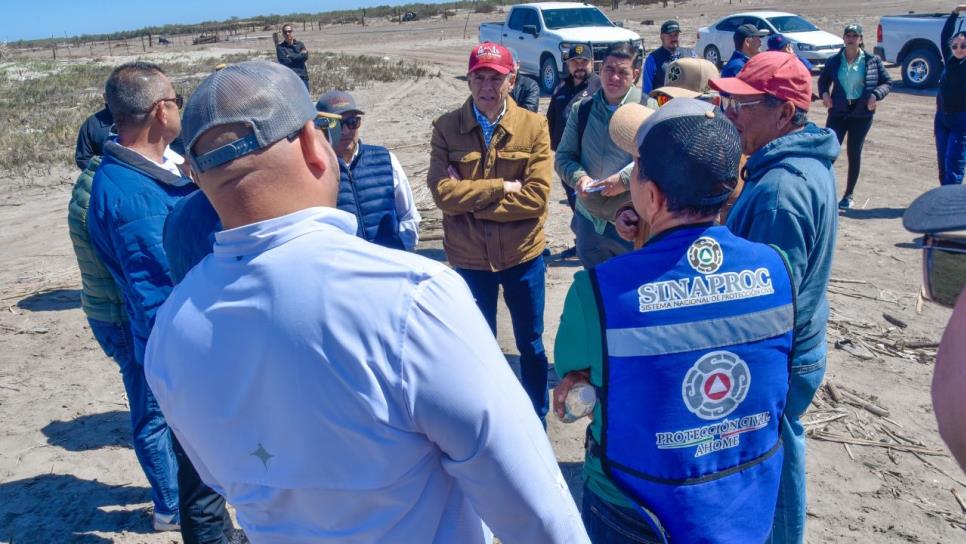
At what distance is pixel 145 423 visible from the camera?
3705 millimetres

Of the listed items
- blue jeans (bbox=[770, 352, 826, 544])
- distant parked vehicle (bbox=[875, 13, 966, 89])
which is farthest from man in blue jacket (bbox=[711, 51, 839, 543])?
distant parked vehicle (bbox=[875, 13, 966, 89])

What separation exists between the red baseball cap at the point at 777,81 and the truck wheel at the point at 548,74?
15.9 m

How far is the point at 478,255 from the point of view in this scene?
4227mm

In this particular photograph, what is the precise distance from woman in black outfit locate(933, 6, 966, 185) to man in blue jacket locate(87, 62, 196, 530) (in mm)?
7995

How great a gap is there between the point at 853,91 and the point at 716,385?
7.88 metres

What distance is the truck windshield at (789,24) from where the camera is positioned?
1841cm

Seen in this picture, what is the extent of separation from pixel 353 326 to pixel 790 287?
52.3 inches

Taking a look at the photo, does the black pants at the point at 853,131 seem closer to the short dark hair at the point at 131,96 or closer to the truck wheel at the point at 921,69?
the short dark hair at the point at 131,96

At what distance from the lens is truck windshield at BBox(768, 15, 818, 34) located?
60.4 feet

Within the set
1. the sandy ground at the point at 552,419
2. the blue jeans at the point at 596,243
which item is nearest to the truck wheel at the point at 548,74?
the sandy ground at the point at 552,419

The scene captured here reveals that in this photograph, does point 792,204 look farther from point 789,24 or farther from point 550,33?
point 789,24

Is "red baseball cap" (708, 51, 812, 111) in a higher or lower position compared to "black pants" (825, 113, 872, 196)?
higher

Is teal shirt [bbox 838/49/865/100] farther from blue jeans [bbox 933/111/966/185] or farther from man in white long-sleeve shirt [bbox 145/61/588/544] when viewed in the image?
man in white long-sleeve shirt [bbox 145/61/588/544]

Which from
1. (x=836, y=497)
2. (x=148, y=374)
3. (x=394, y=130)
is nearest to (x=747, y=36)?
(x=836, y=497)
